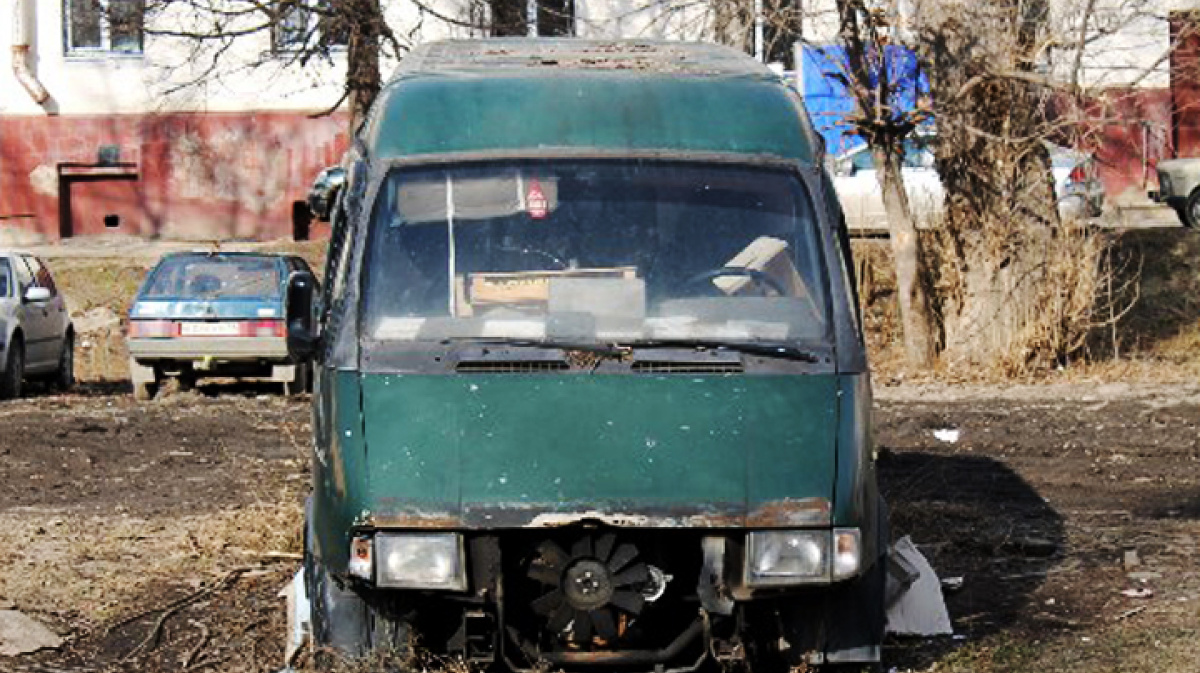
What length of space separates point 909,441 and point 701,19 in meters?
7.14

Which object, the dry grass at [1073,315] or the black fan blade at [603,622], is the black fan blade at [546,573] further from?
the dry grass at [1073,315]

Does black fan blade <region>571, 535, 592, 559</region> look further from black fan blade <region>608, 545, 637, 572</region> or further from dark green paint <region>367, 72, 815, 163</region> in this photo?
dark green paint <region>367, 72, 815, 163</region>

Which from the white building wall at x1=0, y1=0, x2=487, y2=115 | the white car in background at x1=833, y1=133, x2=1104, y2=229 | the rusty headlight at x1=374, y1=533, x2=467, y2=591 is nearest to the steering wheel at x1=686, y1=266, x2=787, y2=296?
the rusty headlight at x1=374, y1=533, x2=467, y2=591

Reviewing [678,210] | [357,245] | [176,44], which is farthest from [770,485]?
[176,44]

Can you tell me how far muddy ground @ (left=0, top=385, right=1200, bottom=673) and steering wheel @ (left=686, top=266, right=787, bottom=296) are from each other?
169cm

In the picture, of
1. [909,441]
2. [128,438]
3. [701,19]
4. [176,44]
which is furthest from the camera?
[176,44]

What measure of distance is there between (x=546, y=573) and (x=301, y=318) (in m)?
1.69

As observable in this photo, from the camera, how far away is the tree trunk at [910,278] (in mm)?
22250

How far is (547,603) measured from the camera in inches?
299

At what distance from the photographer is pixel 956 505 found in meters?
13.0

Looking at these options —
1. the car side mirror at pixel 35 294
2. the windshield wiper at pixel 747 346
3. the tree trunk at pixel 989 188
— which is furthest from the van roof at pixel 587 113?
the car side mirror at pixel 35 294

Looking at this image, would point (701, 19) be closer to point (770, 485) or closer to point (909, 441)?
point (909, 441)

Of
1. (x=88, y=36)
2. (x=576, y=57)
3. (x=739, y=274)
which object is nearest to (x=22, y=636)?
(x=576, y=57)

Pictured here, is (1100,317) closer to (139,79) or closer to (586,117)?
(586,117)
